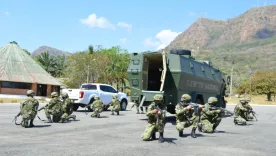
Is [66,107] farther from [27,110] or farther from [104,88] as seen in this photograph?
[104,88]

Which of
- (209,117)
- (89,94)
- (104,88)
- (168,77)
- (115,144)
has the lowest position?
(115,144)

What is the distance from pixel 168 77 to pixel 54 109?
196 inches

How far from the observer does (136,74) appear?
15000mm

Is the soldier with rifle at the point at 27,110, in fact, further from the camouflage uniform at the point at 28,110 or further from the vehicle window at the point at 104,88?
the vehicle window at the point at 104,88

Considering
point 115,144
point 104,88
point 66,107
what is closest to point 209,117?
point 115,144

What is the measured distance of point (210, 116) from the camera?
38.8 ft

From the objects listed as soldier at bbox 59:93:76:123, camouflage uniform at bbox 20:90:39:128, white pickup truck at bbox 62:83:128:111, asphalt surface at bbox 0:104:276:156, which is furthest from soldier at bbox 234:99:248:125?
A: camouflage uniform at bbox 20:90:39:128

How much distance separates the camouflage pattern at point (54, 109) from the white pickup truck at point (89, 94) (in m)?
5.24

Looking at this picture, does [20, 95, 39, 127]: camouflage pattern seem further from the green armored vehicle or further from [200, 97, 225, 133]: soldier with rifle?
[200, 97, 225, 133]: soldier with rifle

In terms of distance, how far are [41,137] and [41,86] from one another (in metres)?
40.6

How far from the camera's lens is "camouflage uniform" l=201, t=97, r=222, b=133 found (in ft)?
38.3

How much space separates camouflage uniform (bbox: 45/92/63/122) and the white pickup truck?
525cm

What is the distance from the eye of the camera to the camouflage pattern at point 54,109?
1387 centimetres

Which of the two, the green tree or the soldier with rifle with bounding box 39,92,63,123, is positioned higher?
the green tree
